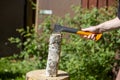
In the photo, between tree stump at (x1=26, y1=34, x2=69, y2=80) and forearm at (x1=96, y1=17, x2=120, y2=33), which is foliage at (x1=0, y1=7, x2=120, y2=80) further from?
forearm at (x1=96, y1=17, x2=120, y2=33)

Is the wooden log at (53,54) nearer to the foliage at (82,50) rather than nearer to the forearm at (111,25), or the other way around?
the forearm at (111,25)

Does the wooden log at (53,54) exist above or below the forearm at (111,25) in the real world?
below

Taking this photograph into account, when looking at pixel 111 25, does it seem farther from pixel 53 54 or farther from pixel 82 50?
pixel 82 50

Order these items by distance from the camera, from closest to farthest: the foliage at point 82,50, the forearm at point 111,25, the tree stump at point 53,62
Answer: the forearm at point 111,25, the tree stump at point 53,62, the foliage at point 82,50

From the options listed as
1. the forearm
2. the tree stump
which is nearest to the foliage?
the tree stump

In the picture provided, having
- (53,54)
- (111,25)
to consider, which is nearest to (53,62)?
(53,54)

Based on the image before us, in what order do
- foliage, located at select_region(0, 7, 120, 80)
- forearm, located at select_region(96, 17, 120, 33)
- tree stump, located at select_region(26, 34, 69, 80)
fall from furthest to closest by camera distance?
foliage, located at select_region(0, 7, 120, 80), tree stump, located at select_region(26, 34, 69, 80), forearm, located at select_region(96, 17, 120, 33)

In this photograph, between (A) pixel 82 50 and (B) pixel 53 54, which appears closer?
(B) pixel 53 54

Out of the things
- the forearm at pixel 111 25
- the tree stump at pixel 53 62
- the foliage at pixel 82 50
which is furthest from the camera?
the foliage at pixel 82 50

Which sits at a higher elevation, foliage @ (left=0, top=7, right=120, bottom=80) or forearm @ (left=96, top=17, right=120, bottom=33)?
forearm @ (left=96, top=17, right=120, bottom=33)

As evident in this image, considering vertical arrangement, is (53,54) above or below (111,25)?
below

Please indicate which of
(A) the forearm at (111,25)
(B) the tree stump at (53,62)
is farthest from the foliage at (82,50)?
(A) the forearm at (111,25)

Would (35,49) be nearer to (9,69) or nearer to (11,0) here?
(9,69)

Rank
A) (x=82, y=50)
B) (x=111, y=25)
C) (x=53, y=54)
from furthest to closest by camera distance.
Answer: (x=82, y=50) → (x=53, y=54) → (x=111, y=25)
